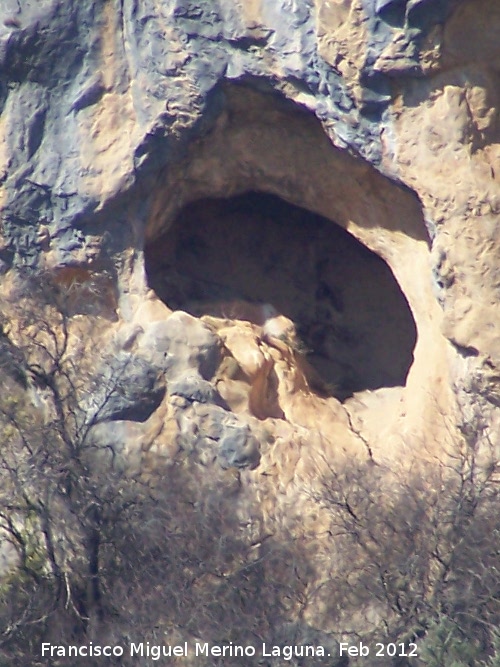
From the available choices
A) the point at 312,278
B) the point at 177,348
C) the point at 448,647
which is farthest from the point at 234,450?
the point at 312,278

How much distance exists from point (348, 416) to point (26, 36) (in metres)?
3.20

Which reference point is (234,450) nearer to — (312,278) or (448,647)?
(448,647)

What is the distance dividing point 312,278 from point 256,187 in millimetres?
1485

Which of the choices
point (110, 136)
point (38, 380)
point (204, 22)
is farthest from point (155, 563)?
point (204, 22)

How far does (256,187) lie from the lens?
8945mm

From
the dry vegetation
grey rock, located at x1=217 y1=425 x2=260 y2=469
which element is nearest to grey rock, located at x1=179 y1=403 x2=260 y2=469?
grey rock, located at x1=217 y1=425 x2=260 y2=469

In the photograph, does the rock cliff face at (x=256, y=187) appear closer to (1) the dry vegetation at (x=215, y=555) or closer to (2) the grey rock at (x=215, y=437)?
(2) the grey rock at (x=215, y=437)

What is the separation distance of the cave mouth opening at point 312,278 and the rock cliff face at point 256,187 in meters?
0.57

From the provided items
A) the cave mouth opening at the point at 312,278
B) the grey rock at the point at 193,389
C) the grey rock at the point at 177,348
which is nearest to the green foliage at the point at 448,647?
the grey rock at the point at 193,389

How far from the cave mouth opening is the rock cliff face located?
22.6 inches

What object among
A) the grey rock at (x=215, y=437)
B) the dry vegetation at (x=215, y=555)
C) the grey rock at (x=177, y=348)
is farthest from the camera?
the grey rock at (x=177, y=348)

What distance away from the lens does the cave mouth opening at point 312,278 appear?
32.0 feet

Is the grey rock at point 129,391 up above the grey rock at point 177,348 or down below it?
below

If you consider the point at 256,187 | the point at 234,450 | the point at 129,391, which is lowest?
the point at 234,450
